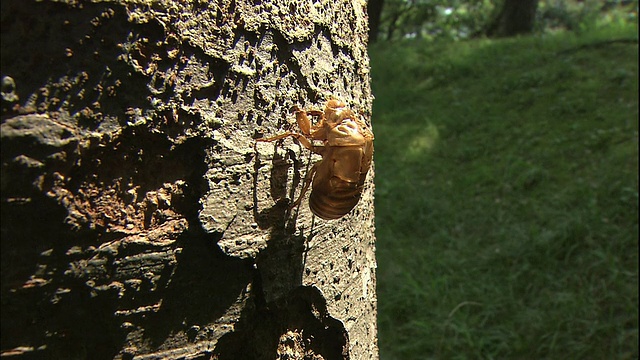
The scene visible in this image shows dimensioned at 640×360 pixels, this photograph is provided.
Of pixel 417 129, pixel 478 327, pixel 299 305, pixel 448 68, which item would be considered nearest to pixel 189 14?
pixel 299 305

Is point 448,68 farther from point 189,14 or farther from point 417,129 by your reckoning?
point 189,14

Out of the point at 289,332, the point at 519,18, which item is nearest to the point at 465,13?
the point at 519,18

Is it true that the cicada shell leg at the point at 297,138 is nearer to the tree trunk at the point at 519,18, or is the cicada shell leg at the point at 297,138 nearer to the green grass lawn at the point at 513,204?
the green grass lawn at the point at 513,204

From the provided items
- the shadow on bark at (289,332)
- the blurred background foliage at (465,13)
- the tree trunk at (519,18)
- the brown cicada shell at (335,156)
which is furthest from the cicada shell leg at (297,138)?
the blurred background foliage at (465,13)

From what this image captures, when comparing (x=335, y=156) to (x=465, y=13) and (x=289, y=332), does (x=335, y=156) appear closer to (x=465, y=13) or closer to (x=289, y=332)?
(x=289, y=332)

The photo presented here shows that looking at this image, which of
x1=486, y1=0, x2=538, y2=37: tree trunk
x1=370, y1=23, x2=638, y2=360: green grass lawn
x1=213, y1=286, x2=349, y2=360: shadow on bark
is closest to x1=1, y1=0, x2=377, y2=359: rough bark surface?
x1=213, y1=286, x2=349, y2=360: shadow on bark

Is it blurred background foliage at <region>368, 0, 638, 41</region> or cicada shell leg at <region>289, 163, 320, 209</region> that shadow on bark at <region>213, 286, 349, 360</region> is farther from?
blurred background foliage at <region>368, 0, 638, 41</region>
